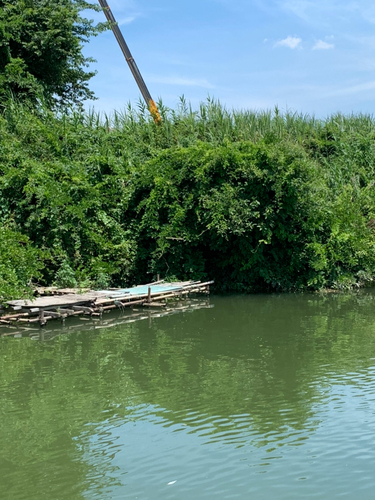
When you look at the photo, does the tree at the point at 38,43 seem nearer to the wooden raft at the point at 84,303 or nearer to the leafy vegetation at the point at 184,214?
the leafy vegetation at the point at 184,214

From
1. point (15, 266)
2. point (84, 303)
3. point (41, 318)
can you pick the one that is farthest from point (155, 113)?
point (41, 318)

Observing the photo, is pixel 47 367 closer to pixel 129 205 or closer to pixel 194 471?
pixel 194 471

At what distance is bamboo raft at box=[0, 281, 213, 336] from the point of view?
1287 cm

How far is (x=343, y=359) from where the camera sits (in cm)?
987

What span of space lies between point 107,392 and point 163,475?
9.36 ft

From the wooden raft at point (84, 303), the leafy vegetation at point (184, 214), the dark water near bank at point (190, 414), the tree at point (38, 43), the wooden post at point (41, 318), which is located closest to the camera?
the dark water near bank at point (190, 414)

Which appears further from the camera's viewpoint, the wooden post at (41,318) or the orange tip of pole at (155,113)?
the orange tip of pole at (155,113)

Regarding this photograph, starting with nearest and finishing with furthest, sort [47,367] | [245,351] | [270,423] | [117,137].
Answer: [270,423] < [47,367] < [245,351] < [117,137]

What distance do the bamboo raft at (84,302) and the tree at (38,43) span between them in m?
10.2

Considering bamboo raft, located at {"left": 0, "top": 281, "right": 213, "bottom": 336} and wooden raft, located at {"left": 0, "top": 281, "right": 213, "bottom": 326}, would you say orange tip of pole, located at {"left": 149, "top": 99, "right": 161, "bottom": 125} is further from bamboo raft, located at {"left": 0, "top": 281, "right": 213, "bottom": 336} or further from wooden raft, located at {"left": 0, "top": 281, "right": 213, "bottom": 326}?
wooden raft, located at {"left": 0, "top": 281, "right": 213, "bottom": 326}

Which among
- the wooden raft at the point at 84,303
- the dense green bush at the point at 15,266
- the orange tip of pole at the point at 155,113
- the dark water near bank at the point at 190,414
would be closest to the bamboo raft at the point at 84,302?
the wooden raft at the point at 84,303

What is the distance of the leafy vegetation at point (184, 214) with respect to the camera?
16.6 meters

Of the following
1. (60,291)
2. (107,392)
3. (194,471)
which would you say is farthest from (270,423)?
(60,291)

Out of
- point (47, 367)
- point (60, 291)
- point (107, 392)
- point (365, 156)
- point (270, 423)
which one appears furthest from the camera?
point (365, 156)
